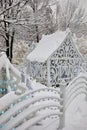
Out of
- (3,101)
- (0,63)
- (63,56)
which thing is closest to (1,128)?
(3,101)

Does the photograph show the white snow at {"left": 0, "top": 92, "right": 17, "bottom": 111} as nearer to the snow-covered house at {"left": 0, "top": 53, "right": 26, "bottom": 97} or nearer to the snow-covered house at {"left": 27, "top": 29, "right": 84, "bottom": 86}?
the snow-covered house at {"left": 0, "top": 53, "right": 26, "bottom": 97}

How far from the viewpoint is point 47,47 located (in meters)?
11.0

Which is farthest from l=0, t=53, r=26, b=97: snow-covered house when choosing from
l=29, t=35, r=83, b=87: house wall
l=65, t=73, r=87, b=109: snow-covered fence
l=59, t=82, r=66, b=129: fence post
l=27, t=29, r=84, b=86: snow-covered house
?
l=29, t=35, r=83, b=87: house wall

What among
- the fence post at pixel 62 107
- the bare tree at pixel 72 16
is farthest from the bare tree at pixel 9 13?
the bare tree at pixel 72 16

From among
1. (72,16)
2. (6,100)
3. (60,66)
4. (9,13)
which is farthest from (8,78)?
(72,16)

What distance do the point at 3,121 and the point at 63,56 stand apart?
800cm

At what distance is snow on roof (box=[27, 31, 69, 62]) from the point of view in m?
10.5

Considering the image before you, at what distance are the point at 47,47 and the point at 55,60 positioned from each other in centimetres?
83

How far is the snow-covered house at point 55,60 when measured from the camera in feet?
34.7

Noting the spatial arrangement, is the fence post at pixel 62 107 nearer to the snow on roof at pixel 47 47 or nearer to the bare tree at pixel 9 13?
the bare tree at pixel 9 13

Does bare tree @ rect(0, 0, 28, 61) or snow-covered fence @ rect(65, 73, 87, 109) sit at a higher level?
bare tree @ rect(0, 0, 28, 61)

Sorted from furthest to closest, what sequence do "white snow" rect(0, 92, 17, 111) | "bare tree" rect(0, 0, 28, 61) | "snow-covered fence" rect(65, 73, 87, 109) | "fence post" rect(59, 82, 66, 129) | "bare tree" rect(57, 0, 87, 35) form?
"bare tree" rect(57, 0, 87, 35)
"bare tree" rect(0, 0, 28, 61)
"snow-covered fence" rect(65, 73, 87, 109)
"fence post" rect(59, 82, 66, 129)
"white snow" rect(0, 92, 17, 111)

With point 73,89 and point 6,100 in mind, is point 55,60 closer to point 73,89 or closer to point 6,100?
point 73,89

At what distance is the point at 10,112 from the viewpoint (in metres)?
3.55
